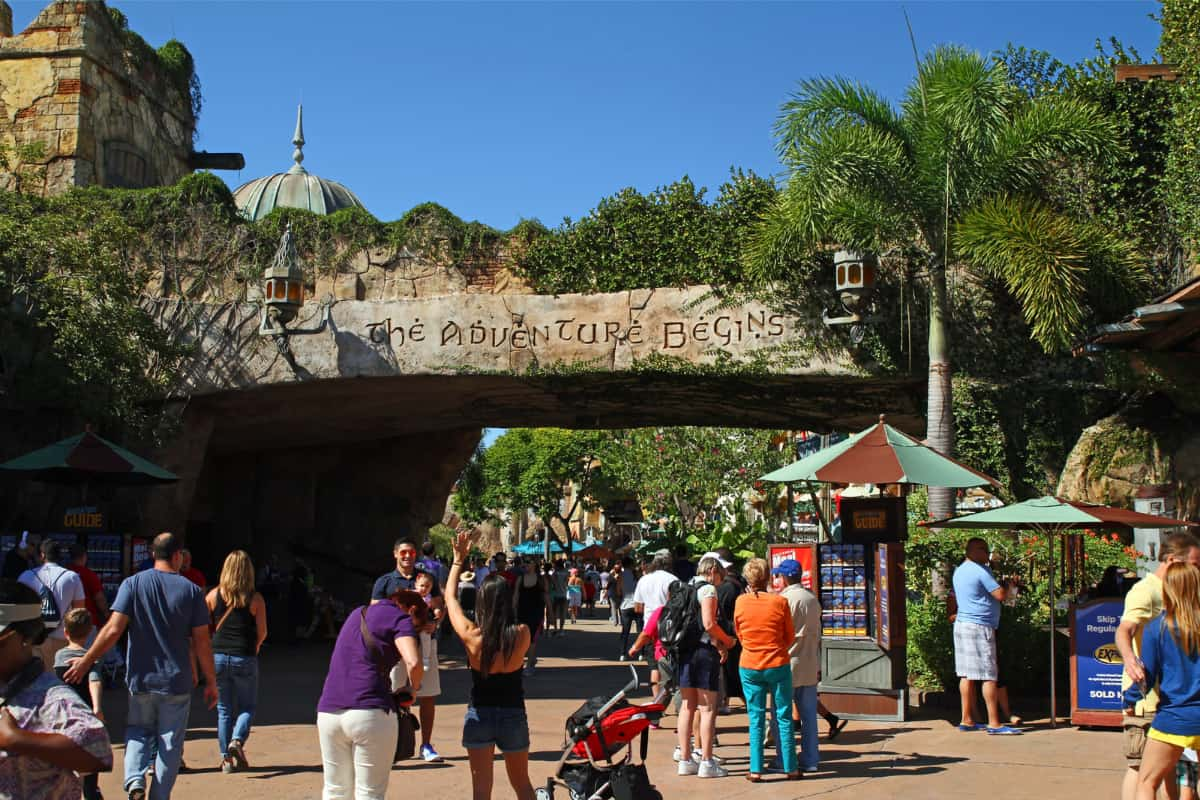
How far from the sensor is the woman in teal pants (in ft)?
25.5

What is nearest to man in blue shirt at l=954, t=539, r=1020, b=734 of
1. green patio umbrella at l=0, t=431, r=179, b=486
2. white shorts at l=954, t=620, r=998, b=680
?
white shorts at l=954, t=620, r=998, b=680

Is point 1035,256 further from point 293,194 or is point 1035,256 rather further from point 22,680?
point 293,194

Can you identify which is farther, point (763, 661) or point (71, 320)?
point (71, 320)

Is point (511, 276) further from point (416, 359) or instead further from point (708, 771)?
point (708, 771)

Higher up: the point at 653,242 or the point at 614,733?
the point at 653,242

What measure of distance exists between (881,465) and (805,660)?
2.61m

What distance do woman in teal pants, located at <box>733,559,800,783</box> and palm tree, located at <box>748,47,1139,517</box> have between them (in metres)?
5.93

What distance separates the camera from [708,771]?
802 cm

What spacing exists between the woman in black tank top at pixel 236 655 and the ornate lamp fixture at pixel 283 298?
323 inches

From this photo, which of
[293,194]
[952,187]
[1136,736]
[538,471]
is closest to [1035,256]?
[952,187]

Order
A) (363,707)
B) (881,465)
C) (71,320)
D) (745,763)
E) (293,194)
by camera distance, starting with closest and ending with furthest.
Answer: (363,707) < (745,763) < (881,465) < (71,320) < (293,194)

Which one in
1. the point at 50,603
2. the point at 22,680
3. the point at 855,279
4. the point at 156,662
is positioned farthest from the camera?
the point at 855,279

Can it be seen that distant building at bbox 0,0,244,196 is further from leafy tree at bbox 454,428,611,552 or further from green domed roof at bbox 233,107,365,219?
leafy tree at bbox 454,428,611,552

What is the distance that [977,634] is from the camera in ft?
32.2
